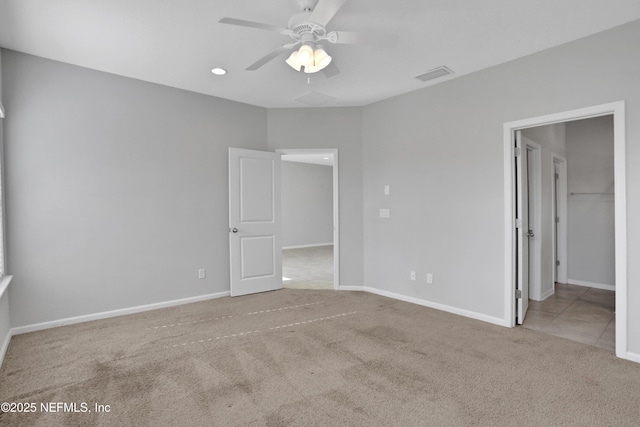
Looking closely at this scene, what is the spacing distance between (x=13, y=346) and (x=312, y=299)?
2.99m

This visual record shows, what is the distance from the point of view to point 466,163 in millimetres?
3795

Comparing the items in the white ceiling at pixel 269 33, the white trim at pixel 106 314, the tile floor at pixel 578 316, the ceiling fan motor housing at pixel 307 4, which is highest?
the white ceiling at pixel 269 33

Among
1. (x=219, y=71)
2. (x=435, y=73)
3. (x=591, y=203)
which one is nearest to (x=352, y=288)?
(x=435, y=73)

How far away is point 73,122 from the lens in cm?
350

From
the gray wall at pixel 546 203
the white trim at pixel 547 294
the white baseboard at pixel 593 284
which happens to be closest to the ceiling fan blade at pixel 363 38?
the gray wall at pixel 546 203

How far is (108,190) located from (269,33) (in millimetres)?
2429

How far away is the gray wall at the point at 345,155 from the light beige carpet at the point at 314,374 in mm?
1362

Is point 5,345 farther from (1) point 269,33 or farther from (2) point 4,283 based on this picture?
(1) point 269,33

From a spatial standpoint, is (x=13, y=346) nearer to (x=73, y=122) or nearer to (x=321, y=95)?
(x=73, y=122)

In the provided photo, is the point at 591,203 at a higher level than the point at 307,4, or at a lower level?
lower

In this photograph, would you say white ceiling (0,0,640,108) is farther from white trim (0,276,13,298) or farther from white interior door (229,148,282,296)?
white trim (0,276,13,298)

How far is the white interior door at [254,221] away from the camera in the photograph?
4.61 meters

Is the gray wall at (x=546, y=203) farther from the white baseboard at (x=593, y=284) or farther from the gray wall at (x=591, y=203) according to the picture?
the white baseboard at (x=593, y=284)

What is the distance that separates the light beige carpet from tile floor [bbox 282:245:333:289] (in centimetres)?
179
